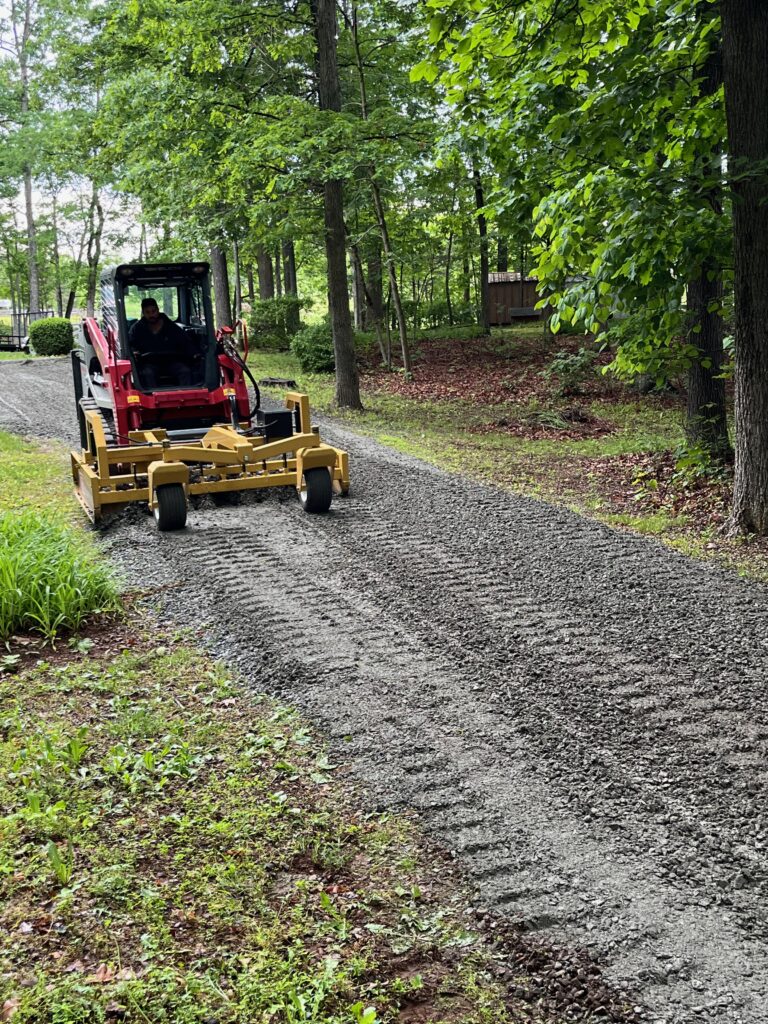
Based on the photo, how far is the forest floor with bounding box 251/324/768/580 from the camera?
9.02 m

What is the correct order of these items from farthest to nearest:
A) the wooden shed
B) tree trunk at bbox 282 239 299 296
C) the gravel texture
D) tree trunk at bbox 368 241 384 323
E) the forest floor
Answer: the wooden shed, tree trunk at bbox 282 239 299 296, tree trunk at bbox 368 241 384 323, the forest floor, the gravel texture

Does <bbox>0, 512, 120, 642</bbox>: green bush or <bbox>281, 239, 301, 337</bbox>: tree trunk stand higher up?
<bbox>281, 239, 301, 337</bbox>: tree trunk

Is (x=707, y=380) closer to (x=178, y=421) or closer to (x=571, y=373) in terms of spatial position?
(x=178, y=421)

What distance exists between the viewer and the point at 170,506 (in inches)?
324

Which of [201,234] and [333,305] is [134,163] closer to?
[201,234]

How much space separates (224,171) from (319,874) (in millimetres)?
12760

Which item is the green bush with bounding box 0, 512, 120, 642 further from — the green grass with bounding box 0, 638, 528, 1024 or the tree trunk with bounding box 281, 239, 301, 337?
the tree trunk with bounding box 281, 239, 301, 337

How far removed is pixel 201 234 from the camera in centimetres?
1598

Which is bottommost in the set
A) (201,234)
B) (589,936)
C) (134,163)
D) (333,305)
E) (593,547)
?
(589,936)

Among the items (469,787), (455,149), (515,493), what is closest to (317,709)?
(469,787)

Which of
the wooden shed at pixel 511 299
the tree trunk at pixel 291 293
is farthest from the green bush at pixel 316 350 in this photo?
the wooden shed at pixel 511 299

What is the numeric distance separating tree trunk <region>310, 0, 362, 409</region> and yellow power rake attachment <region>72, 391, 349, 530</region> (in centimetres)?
669

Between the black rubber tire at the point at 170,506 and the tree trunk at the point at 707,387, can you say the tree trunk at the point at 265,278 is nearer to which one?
the tree trunk at the point at 707,387

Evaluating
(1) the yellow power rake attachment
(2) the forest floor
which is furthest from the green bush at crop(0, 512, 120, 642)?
(2) the forest floor
